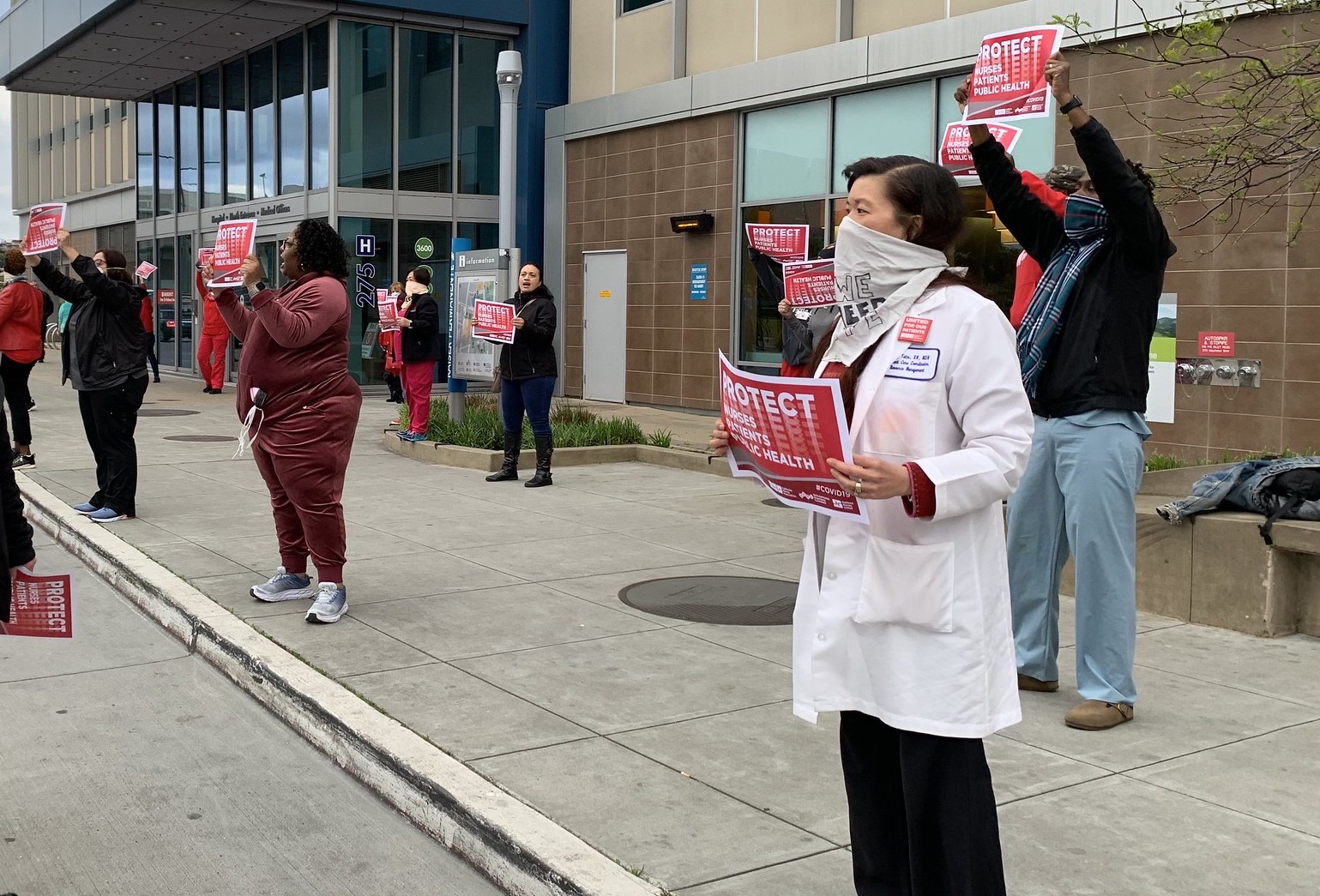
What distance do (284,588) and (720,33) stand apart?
14.5m

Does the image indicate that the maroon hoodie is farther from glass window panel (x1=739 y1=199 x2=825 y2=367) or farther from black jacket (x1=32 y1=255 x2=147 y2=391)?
glass window panel (x1=739 y1=199 x2=825 y2=367)

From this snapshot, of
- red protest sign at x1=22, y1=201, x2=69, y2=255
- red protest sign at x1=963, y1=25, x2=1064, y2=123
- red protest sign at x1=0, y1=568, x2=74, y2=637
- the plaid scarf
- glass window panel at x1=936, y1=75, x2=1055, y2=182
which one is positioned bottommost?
red protest sign at x1=0, y1=568, x2=74, y2=637

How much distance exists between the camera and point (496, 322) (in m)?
12.1

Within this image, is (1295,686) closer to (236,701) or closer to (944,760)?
(944,760)

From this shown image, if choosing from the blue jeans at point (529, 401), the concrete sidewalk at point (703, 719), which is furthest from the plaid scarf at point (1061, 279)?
the blue jeans at point (529, 401)

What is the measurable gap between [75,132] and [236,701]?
42.2m

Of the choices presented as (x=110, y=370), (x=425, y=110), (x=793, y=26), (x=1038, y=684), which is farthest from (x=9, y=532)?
(x=425, y=110)

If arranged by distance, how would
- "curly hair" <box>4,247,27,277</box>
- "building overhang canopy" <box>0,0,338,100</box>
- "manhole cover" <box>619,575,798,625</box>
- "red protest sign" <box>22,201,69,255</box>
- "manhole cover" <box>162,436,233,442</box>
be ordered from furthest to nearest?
"building overhang canopy" <box>0,0,338,100</box> → "manhole cover" <box>162,436,233,442</box> → "curly hair" <box>4,247,27,277</box> → "red protest sign" <box>22,201,69,255</box> → "manhole cover" <box>619,575,798,625</box>

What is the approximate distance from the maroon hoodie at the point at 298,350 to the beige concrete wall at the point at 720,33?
13.5 m

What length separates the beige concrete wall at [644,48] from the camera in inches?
819

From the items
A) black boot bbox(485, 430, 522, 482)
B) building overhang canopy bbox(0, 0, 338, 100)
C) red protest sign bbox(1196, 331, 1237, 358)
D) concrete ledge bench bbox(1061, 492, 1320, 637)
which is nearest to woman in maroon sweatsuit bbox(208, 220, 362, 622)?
concrete ledge bench bbox(1061, 492, 1320, 637)

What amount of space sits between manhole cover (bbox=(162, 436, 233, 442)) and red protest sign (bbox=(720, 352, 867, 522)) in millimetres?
13845

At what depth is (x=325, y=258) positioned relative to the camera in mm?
6977

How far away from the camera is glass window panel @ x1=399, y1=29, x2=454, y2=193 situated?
2427cm
